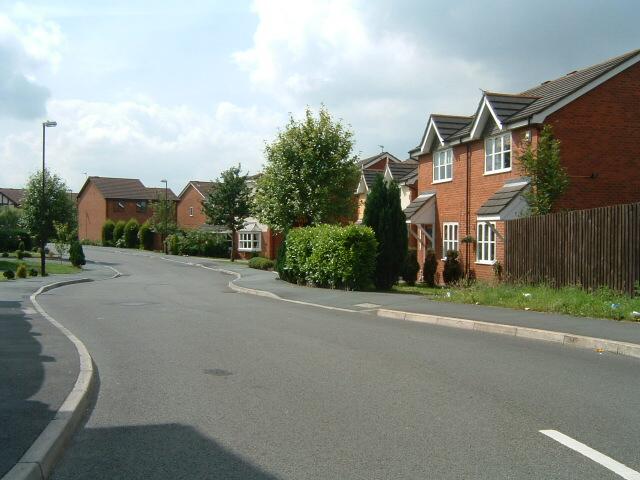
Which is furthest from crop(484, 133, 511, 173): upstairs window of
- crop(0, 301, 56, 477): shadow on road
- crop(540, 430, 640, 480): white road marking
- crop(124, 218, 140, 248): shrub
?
crop(124, 218, 140, 248): shrub

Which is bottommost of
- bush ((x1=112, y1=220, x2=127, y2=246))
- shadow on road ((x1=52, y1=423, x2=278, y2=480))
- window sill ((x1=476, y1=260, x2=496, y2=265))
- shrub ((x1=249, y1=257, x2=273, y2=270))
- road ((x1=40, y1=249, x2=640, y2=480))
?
shadow on road ((x1=52, y1=423, x2=278, y2=480))

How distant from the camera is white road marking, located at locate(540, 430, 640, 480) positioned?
507cm

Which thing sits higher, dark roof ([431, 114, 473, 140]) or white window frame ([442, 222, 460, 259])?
dark roof ([431, 114, 473, 140])

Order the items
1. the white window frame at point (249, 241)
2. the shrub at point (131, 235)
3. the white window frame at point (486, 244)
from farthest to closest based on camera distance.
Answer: the shrub at point (131, 235) → the white window frame at point (249, 241) → the white window frame at point (486, 244)

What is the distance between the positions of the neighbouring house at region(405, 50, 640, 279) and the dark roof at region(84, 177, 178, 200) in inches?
2618

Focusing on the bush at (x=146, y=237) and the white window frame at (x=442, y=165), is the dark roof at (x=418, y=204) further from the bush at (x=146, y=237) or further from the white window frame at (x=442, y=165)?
the bush at (x=146, y=237)

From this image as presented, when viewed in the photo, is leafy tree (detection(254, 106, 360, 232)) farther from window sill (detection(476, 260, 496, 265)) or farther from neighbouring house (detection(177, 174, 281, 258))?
neighbouring house (detection(177, 174, 281, 258))

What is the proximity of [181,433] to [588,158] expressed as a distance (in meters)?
20.9

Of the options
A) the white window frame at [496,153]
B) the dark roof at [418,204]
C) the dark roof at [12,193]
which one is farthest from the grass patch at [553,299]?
the dark roof at [12,193]

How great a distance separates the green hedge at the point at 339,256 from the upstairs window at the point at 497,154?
18.9 feet

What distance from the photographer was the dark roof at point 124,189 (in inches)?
3554

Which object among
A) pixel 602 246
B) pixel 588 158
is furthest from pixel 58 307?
pixel 588 158

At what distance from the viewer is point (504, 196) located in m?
23.6

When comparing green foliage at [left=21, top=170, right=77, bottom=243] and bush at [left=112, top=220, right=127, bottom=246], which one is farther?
bush at [left=112, top=220, right=127, bottom=246]
